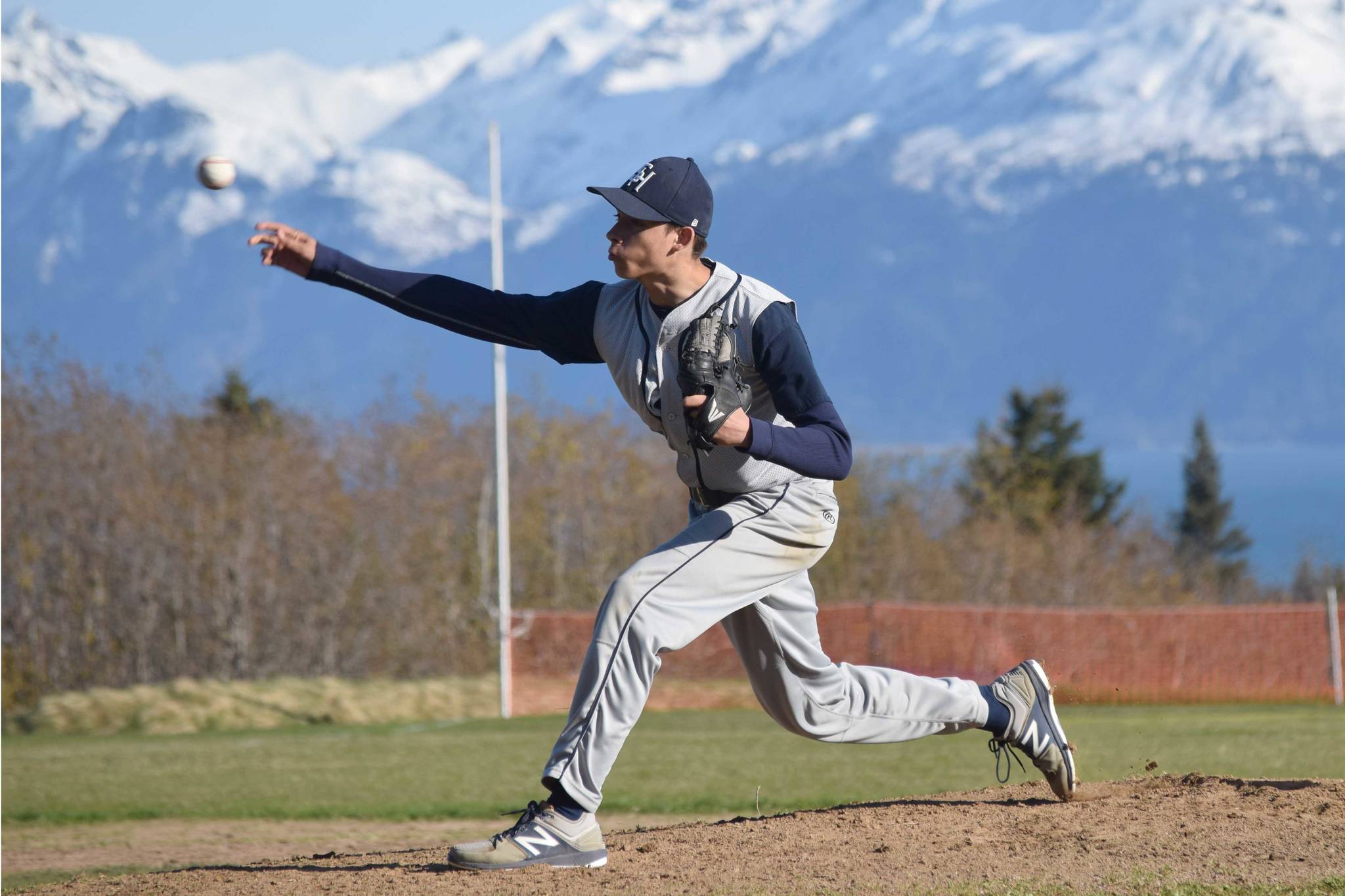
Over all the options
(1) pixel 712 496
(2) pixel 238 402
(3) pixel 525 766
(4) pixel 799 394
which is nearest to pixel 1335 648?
(3) pixel 525 766

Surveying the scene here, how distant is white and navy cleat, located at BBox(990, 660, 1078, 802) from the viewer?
558 cm

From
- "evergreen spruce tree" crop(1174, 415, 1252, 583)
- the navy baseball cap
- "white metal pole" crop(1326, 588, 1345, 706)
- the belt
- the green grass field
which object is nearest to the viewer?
the navy baseball cap

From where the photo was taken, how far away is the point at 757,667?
16.7 ft

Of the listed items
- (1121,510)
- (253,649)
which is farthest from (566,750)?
(1121,510)

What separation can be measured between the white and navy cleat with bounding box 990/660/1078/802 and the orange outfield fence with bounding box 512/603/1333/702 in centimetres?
1612

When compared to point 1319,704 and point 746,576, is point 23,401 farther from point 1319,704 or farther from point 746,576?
point 746,576

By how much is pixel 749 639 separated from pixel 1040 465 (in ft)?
149

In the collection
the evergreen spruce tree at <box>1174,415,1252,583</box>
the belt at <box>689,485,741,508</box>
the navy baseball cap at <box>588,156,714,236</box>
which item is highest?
the evergreen spruce tree at <box>1174,415,1252,583</box>

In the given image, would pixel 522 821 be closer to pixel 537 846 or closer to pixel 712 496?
pixel 537 846

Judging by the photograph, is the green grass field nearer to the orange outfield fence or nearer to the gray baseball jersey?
the orange outfield fence

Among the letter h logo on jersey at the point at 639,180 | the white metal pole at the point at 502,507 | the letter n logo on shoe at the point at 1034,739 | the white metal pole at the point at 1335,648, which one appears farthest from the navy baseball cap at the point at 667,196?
the white metal pole at the point at 1335,648

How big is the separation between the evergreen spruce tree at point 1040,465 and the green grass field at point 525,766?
29275mm

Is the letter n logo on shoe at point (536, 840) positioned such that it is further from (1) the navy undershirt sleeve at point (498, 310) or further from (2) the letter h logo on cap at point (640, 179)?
(2) the letter h logo on cap at point (640, 179)

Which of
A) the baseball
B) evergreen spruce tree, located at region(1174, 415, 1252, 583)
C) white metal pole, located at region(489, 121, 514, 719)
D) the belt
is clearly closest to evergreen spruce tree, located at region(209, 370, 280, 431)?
white metal pole, located at region(489, 121, 514, 719)
